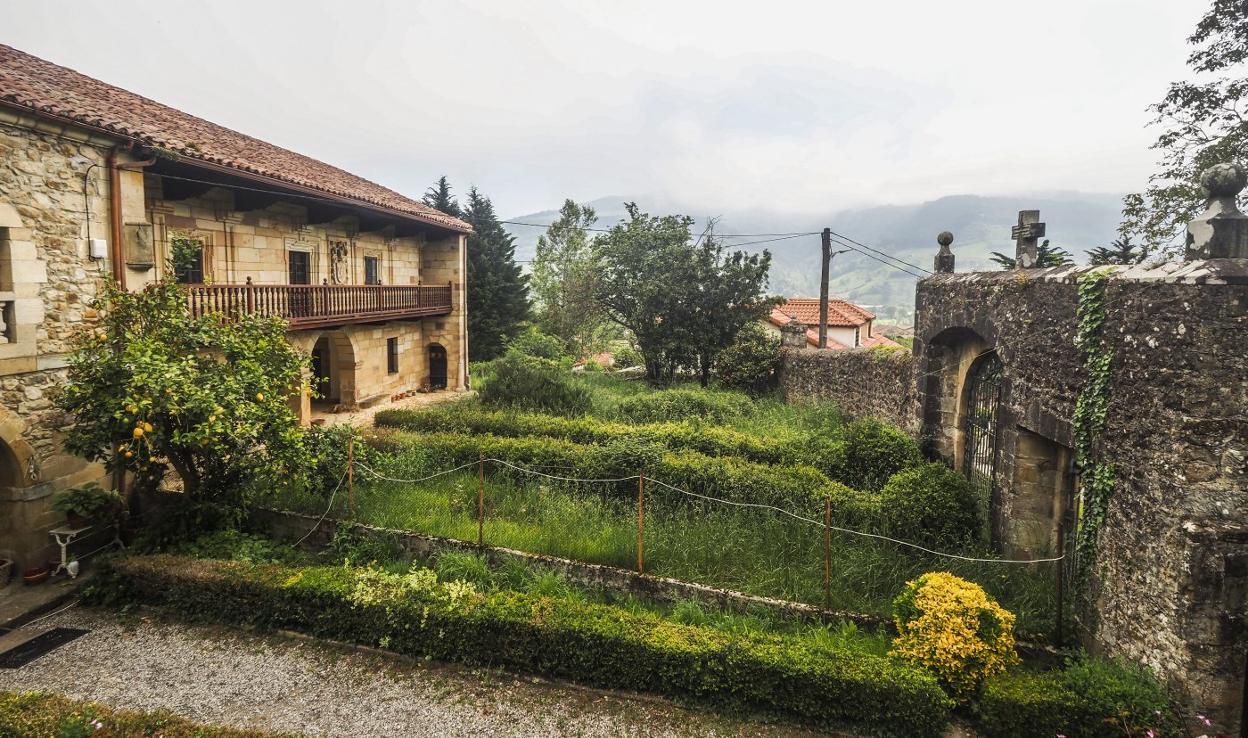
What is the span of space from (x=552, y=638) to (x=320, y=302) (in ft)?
38.2

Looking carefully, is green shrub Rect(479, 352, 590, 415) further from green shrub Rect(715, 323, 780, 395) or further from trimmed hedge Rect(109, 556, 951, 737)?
trimmed hedge Rect(109, 556, 951, 737)

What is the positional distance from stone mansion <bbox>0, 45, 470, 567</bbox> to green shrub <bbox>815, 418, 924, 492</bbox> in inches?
341

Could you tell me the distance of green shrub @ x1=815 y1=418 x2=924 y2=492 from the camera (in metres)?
10.2

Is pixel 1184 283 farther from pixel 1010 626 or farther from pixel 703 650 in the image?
pixel 703 650

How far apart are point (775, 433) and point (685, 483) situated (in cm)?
470

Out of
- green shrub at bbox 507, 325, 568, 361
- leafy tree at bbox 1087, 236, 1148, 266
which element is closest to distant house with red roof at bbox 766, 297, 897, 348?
green shrub at bbox 507, 325, 568, 361

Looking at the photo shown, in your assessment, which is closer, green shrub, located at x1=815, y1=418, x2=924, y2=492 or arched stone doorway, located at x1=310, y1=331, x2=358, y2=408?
green shrub, located at x1=815, y1=418, x2=924, y2=492

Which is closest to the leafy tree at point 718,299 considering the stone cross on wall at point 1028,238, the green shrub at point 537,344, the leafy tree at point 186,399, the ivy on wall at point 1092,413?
the green shrub at point 537,344

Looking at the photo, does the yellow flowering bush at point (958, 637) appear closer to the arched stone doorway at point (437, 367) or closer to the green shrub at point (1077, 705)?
the green shrub at point (1077, 705)

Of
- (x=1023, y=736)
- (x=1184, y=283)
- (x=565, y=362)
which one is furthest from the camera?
(x=565, y=362)

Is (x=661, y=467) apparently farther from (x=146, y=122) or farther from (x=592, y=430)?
(x=146, y=122)

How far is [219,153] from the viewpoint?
1180 cm

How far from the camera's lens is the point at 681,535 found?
29.0 ft

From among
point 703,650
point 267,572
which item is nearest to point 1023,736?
point 703,650
